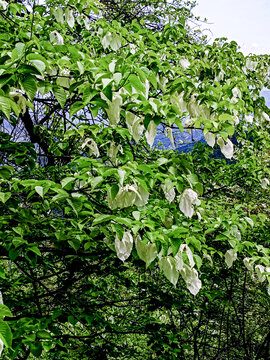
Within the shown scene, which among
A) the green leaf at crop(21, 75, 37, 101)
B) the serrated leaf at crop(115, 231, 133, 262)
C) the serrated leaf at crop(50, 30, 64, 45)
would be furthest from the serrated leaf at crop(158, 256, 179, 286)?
the serrated leaf at crop(50, 30, 64, 45)

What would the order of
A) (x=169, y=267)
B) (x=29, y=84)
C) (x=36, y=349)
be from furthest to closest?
(x=36, y=349) < (x=169, y=267) < (x=29, y=84)

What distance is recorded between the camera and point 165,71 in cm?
184

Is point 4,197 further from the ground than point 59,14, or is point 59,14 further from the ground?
point 59,14

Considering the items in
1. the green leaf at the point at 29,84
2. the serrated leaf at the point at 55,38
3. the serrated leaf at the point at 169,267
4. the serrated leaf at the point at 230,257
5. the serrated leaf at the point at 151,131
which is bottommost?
the serrated leaf at the point at 169,267

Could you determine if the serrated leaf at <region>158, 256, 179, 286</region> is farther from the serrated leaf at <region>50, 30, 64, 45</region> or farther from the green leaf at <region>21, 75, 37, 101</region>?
the serrated leaf at <region>50, 30, 64, 45</region>

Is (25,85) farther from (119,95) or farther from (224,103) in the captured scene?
(224,103)

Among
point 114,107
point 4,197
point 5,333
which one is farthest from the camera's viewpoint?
point 4,197

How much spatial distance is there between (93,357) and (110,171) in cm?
201

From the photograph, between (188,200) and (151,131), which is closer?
(151,131)

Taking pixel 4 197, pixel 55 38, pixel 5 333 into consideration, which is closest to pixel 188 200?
pixel 4 197

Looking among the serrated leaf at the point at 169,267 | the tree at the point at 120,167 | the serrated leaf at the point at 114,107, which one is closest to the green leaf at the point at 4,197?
the tree at the point at 120,167

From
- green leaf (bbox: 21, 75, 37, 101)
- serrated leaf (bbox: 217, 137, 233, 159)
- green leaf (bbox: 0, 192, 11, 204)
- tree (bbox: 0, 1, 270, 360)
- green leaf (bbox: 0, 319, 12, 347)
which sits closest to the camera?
green leaf (bbox: 0, 319, 12, 347)

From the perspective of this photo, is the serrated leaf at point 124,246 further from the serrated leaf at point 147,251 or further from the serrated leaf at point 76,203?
the serrated leaf at point 76,203

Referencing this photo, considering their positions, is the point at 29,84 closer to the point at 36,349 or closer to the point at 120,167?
the point at 120,167
